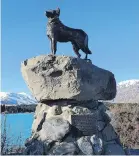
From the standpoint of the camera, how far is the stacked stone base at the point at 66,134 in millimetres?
6500

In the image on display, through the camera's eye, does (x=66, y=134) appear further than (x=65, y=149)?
Yes

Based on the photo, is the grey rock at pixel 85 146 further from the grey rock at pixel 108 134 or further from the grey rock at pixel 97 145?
the grey rock at pixel 108 134

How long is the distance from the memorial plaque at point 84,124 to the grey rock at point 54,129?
151 mm

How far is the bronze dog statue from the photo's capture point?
7.08 meters

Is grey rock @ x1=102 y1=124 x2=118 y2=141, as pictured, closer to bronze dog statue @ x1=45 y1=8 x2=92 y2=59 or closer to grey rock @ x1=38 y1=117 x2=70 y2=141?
grey rock @ x1=38 y1=117 x2=70 y2=141

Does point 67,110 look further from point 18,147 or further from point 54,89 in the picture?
point 18,147

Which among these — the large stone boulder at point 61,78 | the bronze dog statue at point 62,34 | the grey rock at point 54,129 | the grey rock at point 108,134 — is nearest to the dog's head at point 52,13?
the bronze dog statue at point 62,34

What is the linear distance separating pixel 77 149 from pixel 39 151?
62cm

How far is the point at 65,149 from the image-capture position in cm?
642

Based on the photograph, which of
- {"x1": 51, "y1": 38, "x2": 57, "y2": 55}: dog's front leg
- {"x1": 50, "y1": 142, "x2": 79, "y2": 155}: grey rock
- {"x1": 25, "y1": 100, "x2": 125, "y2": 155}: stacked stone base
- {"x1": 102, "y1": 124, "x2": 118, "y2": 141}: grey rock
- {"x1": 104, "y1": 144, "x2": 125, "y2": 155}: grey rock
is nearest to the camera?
{"x1": 50, "y1": 142, "x2": 79, "y2": 155}: grey rock

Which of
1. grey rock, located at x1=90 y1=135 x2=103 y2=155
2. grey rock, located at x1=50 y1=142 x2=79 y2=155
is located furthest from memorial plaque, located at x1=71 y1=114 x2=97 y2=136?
grey rock, located at x1=50 y1=142 x2=79 y2=155

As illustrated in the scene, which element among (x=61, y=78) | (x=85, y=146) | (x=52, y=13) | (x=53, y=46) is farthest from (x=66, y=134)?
(x=52, y=13)

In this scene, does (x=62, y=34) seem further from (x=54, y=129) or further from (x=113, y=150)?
(x=113, y=150)

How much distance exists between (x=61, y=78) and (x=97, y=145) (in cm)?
126
